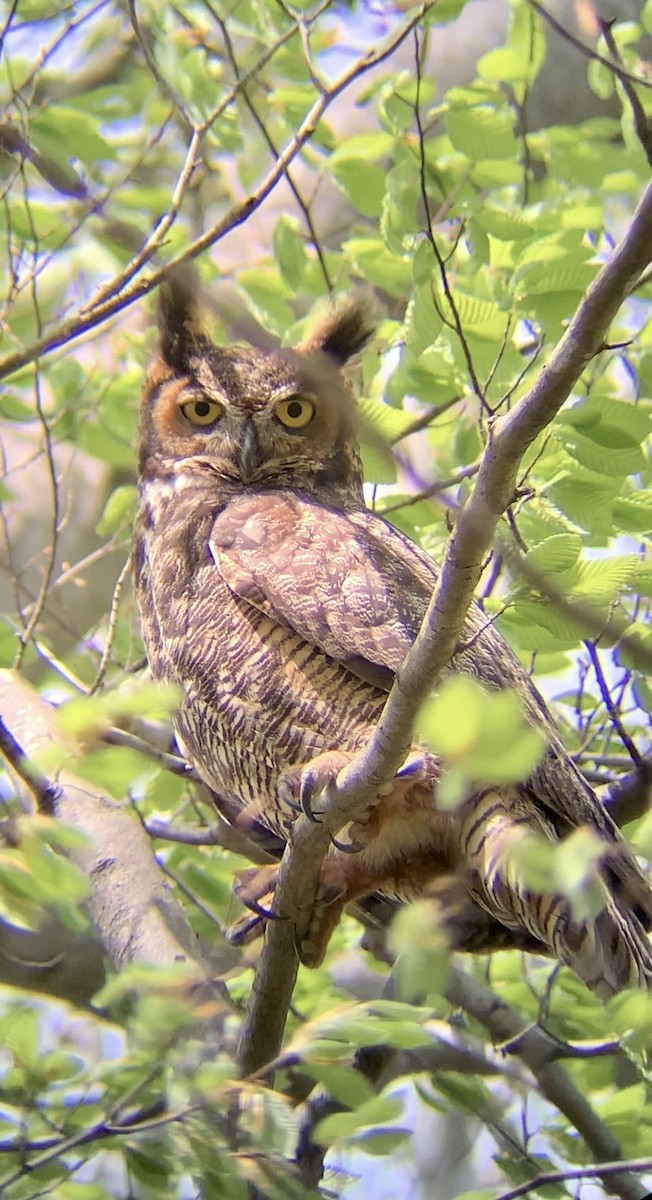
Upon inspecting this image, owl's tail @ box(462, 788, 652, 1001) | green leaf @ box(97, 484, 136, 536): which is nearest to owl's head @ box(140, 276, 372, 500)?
green leaf @ box(97, 484, 136, 536)

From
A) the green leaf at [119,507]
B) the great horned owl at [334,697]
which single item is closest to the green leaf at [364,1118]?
the great horned owl at [334,697]

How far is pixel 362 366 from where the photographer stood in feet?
11.0

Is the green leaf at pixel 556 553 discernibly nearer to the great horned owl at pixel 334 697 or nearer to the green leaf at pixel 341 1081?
the great horned owl at pixel 334 697

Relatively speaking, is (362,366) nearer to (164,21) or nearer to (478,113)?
(478,113)

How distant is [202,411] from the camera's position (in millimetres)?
3143

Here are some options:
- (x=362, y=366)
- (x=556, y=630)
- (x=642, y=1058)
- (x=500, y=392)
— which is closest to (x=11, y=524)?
(x=362, y=366)

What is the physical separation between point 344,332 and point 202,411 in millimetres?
465

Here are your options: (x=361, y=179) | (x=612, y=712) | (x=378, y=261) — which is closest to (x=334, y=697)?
(x=612, y=712)

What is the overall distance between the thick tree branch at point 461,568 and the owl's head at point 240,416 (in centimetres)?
125

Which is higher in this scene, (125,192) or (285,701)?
(125,192)

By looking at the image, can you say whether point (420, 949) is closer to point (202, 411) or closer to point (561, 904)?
point (561, 904)

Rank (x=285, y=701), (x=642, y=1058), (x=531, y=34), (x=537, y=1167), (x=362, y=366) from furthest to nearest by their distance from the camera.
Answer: (x=362, y=366) < (x=531, y=34) < (x=285, y=701) < (x=537, y=1167) < (x=642, y=1058)

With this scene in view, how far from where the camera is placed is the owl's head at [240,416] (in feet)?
9.98

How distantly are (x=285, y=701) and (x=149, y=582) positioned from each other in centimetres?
62
